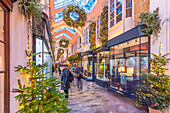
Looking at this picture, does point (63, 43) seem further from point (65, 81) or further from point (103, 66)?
point (65, 81)

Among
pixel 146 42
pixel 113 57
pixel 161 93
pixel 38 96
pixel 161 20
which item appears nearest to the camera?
pixel 38 96

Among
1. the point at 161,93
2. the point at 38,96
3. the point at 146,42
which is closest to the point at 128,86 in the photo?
the point at 146,42

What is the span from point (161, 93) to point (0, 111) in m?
3.76

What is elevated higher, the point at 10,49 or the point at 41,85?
the point at 10,49

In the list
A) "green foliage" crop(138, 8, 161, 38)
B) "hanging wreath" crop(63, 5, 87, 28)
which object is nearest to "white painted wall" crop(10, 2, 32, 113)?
"green foliage" crop(138, 8, 161, 38)

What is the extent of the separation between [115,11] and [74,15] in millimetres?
2621

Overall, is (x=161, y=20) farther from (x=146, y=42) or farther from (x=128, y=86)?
(x=128, y=86)

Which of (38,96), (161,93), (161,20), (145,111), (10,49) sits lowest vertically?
(145,111)

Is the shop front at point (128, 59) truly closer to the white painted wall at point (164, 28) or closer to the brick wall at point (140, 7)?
the white painted wall at point (164, 28)

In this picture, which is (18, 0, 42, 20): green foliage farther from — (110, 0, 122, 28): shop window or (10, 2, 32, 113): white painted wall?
(110, 0, 122, 28): shop window

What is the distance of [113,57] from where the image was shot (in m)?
7.66

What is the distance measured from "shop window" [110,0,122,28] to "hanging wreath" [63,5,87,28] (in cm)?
181

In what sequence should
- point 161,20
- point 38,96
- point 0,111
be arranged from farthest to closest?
point 161,20, point 0,111, point 38,96

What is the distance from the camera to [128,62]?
6.56 meters
